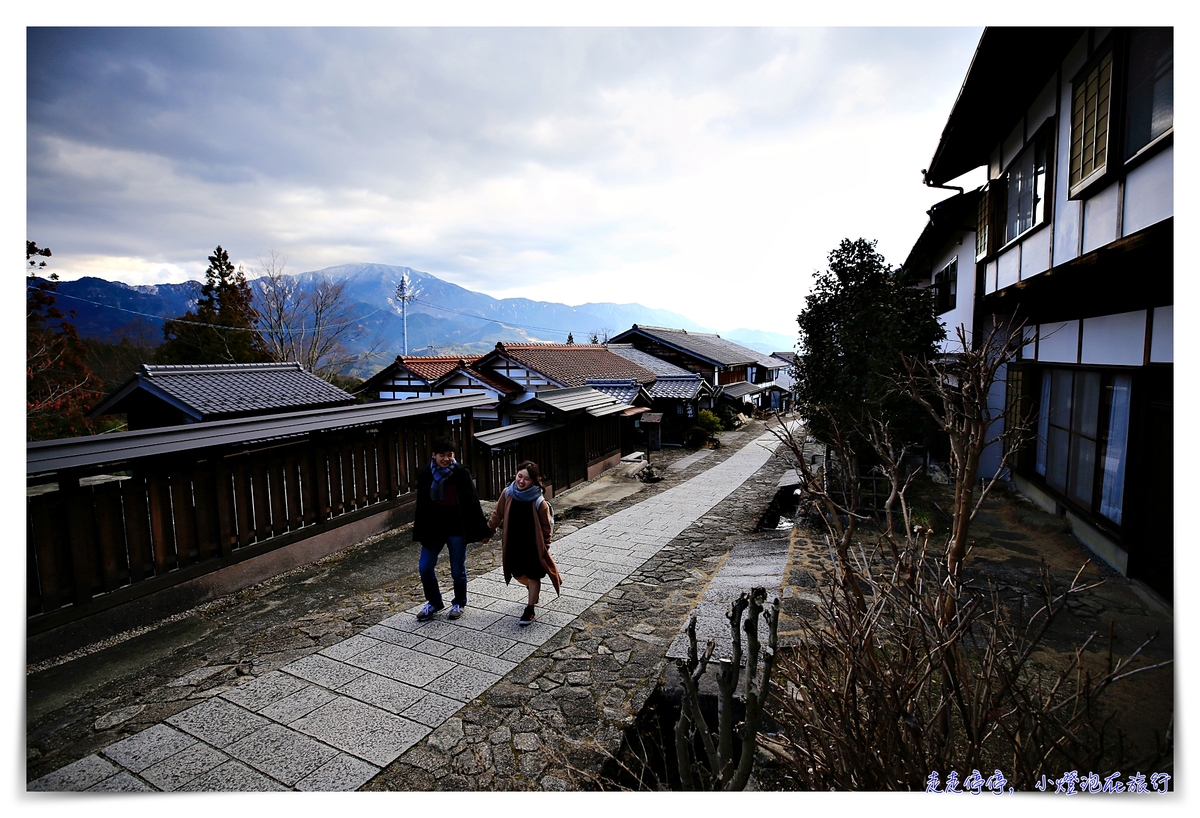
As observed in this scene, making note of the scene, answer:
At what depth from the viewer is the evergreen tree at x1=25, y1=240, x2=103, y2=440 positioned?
13195 millimetres

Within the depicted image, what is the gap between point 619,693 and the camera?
4387mm

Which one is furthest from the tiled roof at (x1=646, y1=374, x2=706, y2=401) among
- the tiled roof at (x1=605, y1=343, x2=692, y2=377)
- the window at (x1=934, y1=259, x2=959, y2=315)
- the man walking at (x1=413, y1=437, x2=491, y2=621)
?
the man walking at (x1=413, y1=437, x2=491, y2=621)

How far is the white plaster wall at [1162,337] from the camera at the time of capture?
4977 mm

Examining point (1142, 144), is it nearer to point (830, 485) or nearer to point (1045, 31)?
point (1045, 31)

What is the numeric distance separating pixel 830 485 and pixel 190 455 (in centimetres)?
1008

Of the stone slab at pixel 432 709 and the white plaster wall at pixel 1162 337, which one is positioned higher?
the white plaster wall at pixel 1162 337

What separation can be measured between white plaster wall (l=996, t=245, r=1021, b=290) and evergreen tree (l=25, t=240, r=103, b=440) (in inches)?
701

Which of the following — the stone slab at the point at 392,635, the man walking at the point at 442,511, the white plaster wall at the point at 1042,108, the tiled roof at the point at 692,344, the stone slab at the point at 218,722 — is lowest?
the stone slab at the point at 392,635

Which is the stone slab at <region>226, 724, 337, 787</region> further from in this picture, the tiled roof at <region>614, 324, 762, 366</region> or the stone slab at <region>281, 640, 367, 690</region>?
the tiled roof at <region>614, 324, 762, 366</region>

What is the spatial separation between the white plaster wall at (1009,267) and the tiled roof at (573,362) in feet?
43.1

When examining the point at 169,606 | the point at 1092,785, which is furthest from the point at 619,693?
the point at 169,606

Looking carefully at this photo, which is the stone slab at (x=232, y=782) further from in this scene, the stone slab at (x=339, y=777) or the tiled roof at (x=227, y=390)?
the tiled roof at (x=227, y=390)

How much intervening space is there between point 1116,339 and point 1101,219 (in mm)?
1347

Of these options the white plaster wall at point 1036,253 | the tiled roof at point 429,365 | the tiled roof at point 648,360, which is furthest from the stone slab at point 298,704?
the tiled roof at point 648,360
